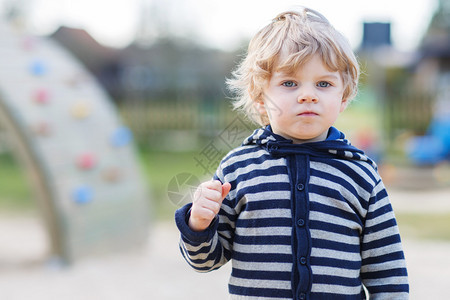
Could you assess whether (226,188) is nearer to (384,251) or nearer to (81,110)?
(384,251)

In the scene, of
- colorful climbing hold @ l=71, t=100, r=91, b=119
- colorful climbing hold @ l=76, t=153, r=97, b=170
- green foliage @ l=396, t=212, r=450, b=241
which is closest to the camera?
colorful climbing hold @ l=76, t=153, r=97, b=170

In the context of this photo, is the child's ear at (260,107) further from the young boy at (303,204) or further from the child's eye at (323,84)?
the child's eye at (323,84)

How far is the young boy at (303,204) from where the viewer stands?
1.44 m

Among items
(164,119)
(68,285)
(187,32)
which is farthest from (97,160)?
(187,32)

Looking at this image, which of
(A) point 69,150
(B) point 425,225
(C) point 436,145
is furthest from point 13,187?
(C) point 436,145

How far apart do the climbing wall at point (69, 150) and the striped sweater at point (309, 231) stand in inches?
133

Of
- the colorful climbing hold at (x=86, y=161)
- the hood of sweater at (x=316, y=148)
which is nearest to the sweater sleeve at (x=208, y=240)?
the hood of sweater at (x=316, y=148)

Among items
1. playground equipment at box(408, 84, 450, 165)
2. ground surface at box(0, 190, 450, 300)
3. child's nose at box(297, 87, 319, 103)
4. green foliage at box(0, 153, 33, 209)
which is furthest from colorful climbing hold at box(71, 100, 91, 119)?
playground equipment at box(408, 84, 450, 165)

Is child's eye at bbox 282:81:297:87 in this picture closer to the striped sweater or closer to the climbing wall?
the striped sweater

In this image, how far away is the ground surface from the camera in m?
4.15

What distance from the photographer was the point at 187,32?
749 inches

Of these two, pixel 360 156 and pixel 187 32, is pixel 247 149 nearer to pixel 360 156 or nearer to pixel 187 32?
pixel 360 156

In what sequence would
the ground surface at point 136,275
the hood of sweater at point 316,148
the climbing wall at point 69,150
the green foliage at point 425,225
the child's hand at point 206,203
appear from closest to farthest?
the child's hand at point 206,203 < the hood of sweater at point 316,148 < the ground surface at point 136,275 < the climbing wall at point 69,150 < the green foliage at point 425,225

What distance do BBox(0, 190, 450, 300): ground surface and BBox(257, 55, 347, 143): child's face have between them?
2.78m
